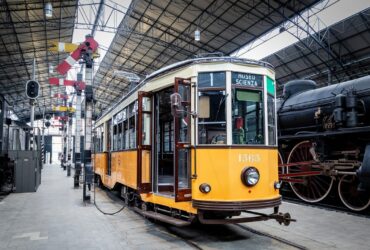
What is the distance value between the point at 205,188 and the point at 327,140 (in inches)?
204

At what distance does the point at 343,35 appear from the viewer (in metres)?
17.1

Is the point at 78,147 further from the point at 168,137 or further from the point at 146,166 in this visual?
the point at 146,166

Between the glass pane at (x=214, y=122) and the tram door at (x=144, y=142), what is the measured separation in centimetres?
149

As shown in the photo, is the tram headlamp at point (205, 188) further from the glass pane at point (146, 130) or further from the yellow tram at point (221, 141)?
the glass pane at point (146, 130)

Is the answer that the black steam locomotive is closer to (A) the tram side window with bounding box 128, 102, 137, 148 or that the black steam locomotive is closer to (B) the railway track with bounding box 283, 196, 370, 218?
(B) the railway track with bounding box 283, 196, 370, 218

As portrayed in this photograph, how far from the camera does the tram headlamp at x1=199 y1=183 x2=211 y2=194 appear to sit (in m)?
5.25

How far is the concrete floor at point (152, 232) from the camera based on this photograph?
543cm

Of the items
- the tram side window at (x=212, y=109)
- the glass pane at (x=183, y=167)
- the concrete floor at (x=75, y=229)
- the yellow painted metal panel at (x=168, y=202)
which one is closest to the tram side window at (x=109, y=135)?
Result: the concrete floor at (x=75, y=229)

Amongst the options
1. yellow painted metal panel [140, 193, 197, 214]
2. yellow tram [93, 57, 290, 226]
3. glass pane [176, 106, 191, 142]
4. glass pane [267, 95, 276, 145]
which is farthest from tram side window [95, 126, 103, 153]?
glass pane [267, 95, 276, 145]

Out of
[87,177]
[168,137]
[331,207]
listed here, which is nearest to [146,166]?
[168,137]

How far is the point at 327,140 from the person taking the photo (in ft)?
29.6

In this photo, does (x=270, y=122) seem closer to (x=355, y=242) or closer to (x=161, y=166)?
(x=355, y=242)

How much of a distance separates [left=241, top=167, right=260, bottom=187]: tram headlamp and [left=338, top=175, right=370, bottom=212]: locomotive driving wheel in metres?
4.16

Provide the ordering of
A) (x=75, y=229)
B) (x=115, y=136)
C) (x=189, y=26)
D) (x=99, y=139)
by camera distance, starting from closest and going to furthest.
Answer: (x=75, y=229) < (x=115, y=136) < (x=99, y=139) < (x=189, y=26)
